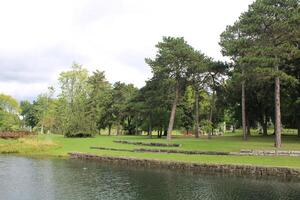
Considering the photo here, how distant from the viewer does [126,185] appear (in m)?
24.9

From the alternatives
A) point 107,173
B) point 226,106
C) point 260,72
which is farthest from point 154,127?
point 107,173

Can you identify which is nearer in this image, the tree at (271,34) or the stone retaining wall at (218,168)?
the stone retaining wall at (218,168)

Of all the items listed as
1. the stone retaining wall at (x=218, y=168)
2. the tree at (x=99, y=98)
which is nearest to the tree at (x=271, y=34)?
the stone retaining wall at (x=218, y=168)

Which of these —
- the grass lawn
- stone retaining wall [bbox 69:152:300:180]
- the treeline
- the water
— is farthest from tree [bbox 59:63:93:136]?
the water

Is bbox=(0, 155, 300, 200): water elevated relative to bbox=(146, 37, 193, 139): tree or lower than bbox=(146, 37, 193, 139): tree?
lower

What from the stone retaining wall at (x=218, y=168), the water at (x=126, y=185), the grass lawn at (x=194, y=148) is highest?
the grass lawn at (x=194, y=148)

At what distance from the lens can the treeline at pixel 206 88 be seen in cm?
3881

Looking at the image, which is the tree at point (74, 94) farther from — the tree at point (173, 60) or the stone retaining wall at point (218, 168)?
the stone retaining wall at point (218, 168)

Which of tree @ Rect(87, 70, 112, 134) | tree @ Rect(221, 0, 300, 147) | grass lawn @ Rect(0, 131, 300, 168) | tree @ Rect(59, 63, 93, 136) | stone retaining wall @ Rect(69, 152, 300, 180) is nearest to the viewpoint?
stone retaining wall @ Rect(69, 152, 300, 180)

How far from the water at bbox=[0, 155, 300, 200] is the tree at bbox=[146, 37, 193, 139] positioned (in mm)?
25200

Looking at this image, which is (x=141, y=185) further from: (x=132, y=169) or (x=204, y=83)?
(x=204, y=83)

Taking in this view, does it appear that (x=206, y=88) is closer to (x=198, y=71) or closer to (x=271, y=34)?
(x=198, y=71)

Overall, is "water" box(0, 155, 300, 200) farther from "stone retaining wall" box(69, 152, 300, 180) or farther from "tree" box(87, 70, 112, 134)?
"tree" box(87, 70, 112, 134)

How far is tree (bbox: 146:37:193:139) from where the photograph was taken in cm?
5481
